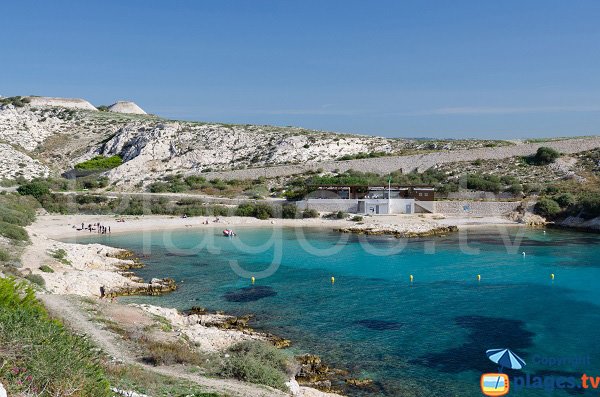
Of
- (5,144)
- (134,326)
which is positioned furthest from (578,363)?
(5,144)

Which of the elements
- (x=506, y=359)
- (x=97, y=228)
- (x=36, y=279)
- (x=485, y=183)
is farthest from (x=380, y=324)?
(x=485, y=183)

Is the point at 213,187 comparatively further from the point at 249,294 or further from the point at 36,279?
the point at 36,279

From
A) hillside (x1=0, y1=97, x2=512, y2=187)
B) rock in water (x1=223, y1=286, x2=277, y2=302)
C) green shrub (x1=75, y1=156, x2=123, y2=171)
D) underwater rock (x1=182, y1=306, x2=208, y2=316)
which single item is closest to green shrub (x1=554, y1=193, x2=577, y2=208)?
hillside (x1=0, y1=97, x2=512, y2=187)

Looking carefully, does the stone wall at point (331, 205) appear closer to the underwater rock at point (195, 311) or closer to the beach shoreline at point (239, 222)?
the beach shoreline at point (239, 222)

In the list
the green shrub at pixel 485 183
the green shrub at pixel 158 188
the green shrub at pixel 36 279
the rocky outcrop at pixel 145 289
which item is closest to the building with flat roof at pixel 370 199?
the green shrub at pixel 485 183

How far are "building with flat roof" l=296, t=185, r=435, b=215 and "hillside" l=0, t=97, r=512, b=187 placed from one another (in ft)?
46.6

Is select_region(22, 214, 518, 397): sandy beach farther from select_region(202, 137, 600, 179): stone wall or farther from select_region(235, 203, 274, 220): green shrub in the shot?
select_region(202, 137, 600, 179): stone wall

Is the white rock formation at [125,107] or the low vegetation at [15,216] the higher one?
the white rock formation at [125,107]

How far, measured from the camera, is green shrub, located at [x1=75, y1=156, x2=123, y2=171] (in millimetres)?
75000

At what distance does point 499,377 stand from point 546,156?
58039 mm

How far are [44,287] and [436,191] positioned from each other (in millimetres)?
47324

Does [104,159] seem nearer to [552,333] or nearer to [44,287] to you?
[44,287]

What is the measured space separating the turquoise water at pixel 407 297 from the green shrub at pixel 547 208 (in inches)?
354

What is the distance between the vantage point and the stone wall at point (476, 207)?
5316 cm
